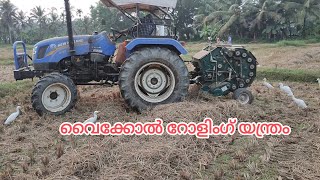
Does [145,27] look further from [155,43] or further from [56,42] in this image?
[56,42]

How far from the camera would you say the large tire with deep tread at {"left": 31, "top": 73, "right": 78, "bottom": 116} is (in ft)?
17.5

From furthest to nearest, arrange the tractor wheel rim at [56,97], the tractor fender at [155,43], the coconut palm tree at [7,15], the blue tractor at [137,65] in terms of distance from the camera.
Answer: the coconut palm tree at [7,15]
the tractor fender at [155,43]
the blue tractor at [137,65]
the tractor wheel rim at [56,97]

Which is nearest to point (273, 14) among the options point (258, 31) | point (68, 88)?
point (258, 31)

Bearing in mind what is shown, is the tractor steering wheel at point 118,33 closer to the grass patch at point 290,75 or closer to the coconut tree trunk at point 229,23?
the grass patch at point 290,75

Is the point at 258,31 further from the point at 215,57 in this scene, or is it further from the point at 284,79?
the point at 215,57

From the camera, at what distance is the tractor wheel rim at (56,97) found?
5.48 meters

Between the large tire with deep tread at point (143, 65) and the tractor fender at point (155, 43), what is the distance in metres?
0.12

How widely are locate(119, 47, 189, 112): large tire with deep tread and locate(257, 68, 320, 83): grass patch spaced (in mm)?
5322

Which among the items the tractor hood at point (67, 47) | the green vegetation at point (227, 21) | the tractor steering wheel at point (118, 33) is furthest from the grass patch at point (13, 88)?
the green vegetation at point (227, 21)

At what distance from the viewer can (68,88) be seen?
217 inches

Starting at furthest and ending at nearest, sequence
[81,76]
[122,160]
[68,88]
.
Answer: [81,76] → [68,88] → [122,160]

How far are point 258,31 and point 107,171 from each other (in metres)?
31.9

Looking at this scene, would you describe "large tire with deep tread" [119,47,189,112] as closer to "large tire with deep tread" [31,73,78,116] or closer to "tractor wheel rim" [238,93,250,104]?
"large tire with deep tread" [31,73,78,116]

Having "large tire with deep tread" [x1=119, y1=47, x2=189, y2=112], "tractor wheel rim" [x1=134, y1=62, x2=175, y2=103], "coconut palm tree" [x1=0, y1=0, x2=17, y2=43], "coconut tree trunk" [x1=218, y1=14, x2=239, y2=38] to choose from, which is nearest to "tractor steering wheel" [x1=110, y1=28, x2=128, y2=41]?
"large tire with deep tread" [x1=119, y1=47, x2=189, y2=112]
